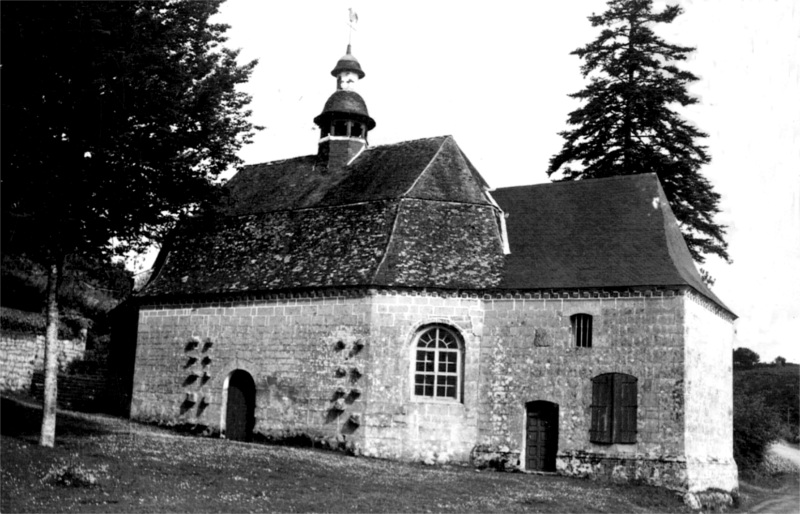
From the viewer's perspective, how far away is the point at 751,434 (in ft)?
117

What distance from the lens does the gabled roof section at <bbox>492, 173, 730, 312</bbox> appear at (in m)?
24.5

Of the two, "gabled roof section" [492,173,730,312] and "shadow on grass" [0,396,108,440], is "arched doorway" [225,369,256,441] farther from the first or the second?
"gabled roof section" [492,173,730,312]

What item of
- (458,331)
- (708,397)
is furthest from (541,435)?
(708,397)

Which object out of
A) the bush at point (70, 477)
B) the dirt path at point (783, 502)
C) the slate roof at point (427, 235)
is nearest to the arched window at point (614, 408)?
the slate roof at point (427, 235)

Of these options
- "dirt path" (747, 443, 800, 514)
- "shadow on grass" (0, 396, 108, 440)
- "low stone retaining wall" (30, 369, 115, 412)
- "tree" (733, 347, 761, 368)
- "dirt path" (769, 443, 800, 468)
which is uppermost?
"tree" (733, 347, 761, 368)

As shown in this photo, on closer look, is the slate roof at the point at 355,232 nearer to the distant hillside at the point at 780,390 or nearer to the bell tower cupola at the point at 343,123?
the bell tower cupola at the point at 343,123

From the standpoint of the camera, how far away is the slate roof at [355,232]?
26344 millimetres

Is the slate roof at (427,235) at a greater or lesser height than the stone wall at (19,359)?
greater

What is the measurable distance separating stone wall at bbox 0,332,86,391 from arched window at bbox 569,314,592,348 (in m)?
20.6

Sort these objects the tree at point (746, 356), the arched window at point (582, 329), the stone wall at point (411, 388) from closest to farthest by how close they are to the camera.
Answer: the arched window at point (582, 329)
the stone wall at point (411, 388)
the tree at point (746, 356)

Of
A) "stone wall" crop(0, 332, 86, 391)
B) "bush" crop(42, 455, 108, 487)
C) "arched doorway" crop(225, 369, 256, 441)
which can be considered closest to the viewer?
"bush" crop(42, 455, 108, 487)

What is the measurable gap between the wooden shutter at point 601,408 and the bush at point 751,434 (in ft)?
46.9

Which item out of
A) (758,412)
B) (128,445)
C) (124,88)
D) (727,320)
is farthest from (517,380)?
(758,412)

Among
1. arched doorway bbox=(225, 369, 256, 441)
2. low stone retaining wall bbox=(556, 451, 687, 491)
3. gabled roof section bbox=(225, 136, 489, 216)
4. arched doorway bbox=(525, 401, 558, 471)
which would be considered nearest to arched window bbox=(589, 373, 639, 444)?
low stone retaining wall bbox=(556, 451, 687, 491)
